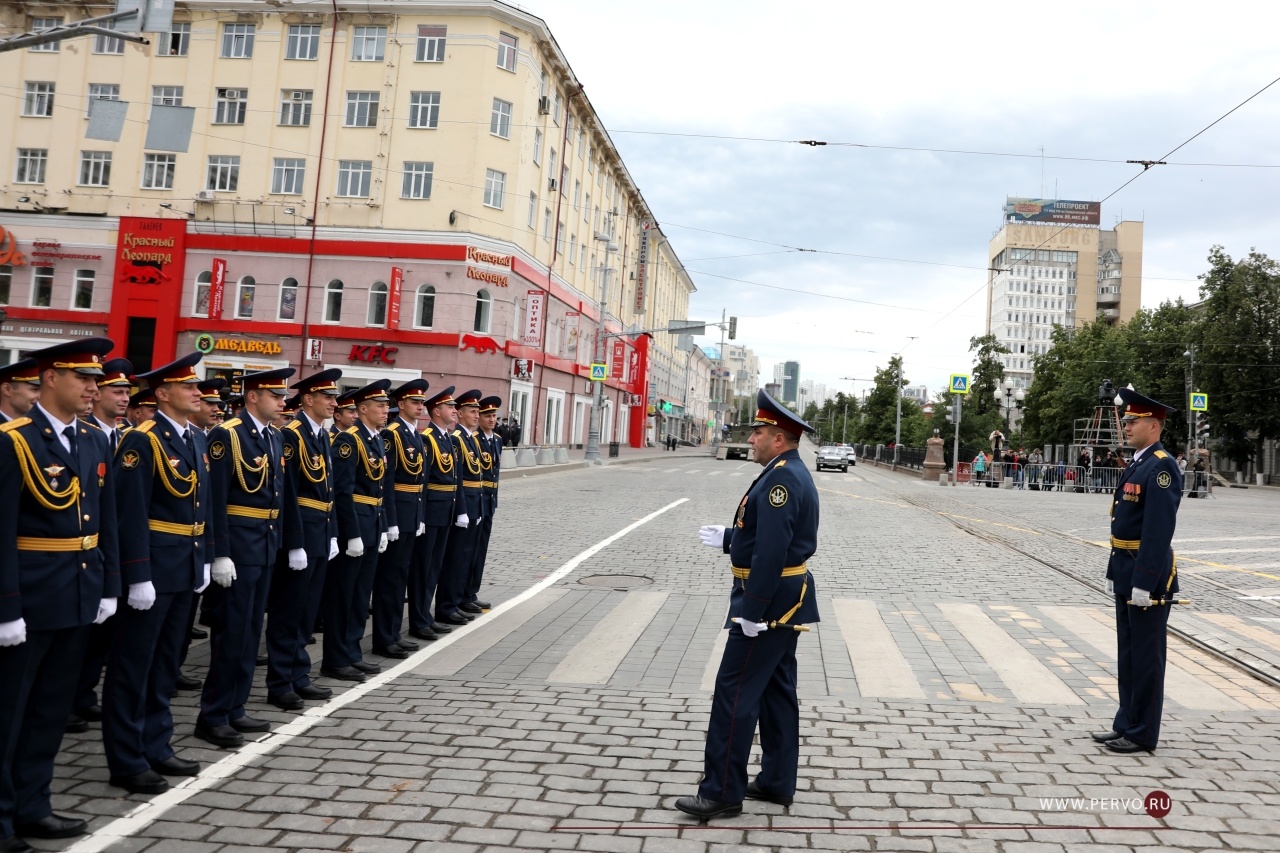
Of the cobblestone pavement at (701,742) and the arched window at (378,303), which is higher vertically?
the arched window at (378,303)

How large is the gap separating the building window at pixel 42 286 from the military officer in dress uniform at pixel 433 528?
36756 mm

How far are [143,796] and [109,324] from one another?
37.8 meters

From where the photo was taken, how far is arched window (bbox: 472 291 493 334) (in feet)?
118

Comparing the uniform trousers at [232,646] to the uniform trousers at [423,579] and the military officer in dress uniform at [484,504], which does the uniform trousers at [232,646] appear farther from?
the military officer in dress uniform at [484,504]

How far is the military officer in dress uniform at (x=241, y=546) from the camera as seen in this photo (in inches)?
198

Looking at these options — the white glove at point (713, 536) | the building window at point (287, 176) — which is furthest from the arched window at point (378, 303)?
the white glove at point (713, 536)

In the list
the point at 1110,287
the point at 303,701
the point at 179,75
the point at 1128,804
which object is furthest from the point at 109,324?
the point at 1110,287

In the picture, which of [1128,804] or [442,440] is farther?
[442,440]

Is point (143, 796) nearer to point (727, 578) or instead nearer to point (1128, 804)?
point (1128, 804)

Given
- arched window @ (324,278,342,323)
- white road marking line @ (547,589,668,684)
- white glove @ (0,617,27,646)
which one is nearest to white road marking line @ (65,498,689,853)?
white glove @ (0,617,27,646)

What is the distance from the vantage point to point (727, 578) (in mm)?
11031

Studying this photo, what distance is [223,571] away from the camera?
5.02m

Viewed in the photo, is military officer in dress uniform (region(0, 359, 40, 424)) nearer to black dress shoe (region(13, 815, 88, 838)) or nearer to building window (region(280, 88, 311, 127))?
black dress shoe (region(13, 815, 88, 838))

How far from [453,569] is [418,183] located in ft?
99.1
